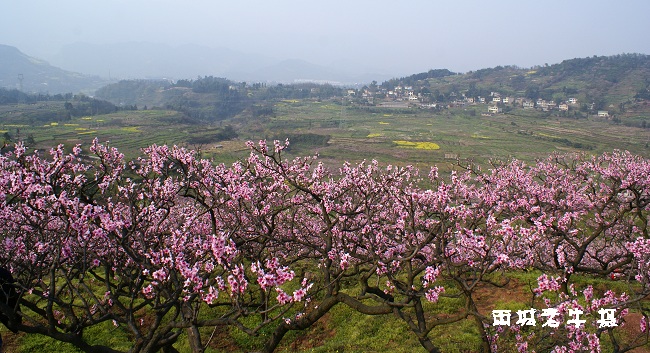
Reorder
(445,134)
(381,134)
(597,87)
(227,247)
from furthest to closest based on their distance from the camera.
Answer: (597,87) → (381,134) → (445,134) → (227,247)

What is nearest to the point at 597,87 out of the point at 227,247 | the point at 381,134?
the point at 381,134

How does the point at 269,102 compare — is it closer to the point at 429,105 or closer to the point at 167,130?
the point at 429,105

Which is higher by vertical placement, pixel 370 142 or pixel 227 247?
pixel 227 247

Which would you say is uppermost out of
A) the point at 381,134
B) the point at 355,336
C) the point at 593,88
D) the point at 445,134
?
the point at 593,88

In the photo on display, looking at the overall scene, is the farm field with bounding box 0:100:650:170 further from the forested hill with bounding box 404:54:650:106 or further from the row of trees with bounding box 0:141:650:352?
the row of trees with bounding box 0:141:650:352

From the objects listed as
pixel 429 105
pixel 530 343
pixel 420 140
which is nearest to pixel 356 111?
pixel 429 105

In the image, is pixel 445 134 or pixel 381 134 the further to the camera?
pixel 381 134

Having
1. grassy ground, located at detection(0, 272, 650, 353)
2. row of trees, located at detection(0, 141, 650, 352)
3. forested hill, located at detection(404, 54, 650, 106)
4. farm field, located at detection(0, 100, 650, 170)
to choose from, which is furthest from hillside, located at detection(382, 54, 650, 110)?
row of trees, located at detection(0, 141, 650, 352)

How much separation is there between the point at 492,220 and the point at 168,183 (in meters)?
6.37

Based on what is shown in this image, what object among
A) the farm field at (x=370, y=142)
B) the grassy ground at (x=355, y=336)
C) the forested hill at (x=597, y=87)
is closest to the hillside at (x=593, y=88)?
the forested hill at (x=597, y=87)

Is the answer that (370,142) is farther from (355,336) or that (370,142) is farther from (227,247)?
(227,247)

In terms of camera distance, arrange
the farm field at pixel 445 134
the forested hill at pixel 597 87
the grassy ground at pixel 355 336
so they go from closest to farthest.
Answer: the grassy ground at pixel 355 336 → the farm field at pixel 445 134 → the forested hill at pixel 597 87

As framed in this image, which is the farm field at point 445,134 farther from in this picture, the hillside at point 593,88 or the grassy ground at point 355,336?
the grassy ground at point 355,336

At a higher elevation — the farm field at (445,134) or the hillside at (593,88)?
the hillside at (593,88)
